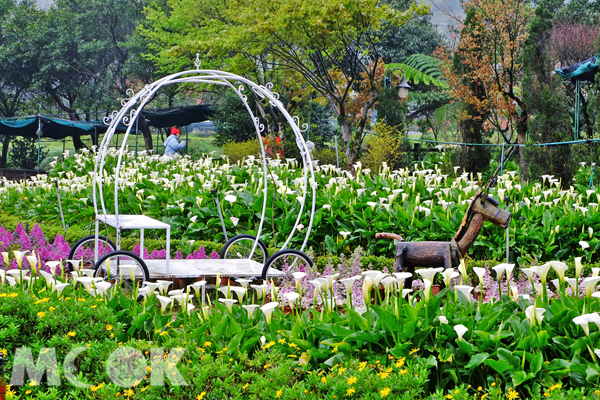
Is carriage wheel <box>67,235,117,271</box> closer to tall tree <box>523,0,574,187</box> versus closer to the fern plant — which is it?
tall tree <box>523,0,574,187</box>

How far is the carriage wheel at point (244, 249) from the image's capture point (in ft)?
21.4

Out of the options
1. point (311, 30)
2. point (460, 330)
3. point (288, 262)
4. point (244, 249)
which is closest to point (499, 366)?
point (460, 330)

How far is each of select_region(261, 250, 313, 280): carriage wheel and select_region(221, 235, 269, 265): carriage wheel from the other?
0.43m

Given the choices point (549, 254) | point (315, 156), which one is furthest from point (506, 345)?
point (315, 156)

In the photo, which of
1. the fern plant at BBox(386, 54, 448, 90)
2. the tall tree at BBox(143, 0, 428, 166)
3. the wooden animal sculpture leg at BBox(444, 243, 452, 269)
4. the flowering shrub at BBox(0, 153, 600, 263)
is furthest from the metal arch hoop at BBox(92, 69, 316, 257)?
the fern plant at BBox(386, 54, 448, 90)

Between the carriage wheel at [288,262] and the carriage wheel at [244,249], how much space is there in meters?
0.43

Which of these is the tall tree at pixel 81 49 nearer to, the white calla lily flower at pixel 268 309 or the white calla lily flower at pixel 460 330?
the white calla lily flower at pixel 268 309

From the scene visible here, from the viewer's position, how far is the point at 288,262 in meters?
6.13

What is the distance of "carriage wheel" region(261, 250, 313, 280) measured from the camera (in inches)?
215

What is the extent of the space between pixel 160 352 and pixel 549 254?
485 centimetres

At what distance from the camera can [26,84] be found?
3153 centimetres


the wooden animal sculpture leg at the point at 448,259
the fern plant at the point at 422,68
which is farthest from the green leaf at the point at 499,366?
the fern plant at the point at 422,68

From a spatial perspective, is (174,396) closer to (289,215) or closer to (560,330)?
(560,330)

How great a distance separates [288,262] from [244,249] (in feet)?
2.76
